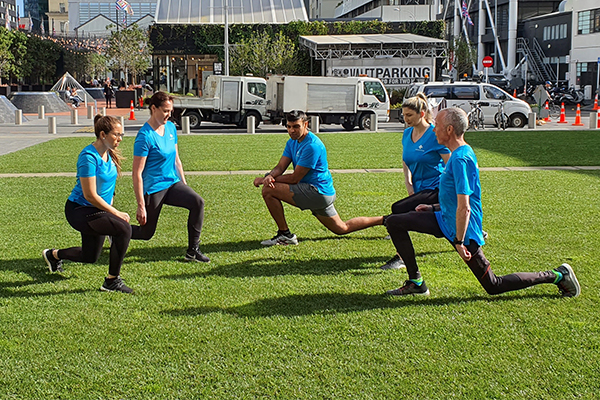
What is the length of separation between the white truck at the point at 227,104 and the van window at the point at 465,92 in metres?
7.60

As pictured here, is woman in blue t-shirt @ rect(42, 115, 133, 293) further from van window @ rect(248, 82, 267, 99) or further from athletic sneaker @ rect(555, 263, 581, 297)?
van window @ rect(248, 82, 267, 99)

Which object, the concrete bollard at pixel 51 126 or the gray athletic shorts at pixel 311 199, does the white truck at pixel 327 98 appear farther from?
the gray athletic shorts at pixel 311 199

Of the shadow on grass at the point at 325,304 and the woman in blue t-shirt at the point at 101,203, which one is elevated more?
the woman in blue t-shirt at the point at 101,203

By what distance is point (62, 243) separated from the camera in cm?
813

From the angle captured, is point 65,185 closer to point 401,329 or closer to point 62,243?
point 62,243

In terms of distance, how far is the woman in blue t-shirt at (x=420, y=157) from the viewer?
278 inches

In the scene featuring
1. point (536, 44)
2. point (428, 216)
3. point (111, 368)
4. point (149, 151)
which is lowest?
point (111, 368)

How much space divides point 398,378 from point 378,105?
26.3 metres

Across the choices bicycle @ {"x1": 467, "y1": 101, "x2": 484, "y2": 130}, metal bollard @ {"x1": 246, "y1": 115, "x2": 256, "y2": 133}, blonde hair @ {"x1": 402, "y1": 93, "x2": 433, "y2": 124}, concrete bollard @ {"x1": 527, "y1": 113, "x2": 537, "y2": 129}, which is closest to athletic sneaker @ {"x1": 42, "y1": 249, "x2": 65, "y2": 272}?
blonde hair @ {"x1": 402, "y1": 93, "x2": 433, "y2": 124}

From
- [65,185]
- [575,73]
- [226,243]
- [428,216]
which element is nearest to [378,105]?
[65,185]

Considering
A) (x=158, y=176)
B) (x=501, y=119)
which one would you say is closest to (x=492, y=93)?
(x=501, y=119)

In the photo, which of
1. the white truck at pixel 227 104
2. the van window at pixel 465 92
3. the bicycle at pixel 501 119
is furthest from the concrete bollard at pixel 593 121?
the white truck at pixel 227 104

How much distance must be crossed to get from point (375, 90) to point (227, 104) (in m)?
6.15

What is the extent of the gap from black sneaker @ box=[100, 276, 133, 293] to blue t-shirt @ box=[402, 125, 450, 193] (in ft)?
9.47
